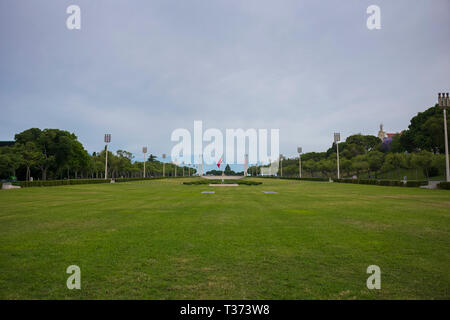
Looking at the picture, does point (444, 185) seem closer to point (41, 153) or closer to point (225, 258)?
point (225, 258)

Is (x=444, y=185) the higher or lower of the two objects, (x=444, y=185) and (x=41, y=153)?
the lower

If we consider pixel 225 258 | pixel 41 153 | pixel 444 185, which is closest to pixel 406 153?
pixel 444 185

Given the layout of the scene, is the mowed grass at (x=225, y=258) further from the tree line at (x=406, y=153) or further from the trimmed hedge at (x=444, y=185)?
the tree line at (x=406, y=153)

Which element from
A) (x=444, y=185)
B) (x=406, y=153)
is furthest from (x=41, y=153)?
(x=406, y=153)

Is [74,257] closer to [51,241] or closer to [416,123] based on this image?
[51,241]

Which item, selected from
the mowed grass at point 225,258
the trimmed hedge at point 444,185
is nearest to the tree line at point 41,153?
the mowed grass at point 225,258

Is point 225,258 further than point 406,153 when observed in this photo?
No

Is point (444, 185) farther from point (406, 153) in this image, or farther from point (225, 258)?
point (225, 258)

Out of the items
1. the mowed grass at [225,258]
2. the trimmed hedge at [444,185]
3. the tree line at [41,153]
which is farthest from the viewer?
the tree line at [41,153]

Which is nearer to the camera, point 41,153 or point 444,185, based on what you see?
point 444,185

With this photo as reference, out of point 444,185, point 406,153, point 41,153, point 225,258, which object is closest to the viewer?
point 225,258

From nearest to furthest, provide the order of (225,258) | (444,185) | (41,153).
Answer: (225,258) → (444,185) → (41,153)

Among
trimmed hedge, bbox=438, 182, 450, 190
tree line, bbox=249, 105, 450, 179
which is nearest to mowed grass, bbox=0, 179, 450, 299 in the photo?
trimmed hedge, bbox=438, 182, 450, 190
